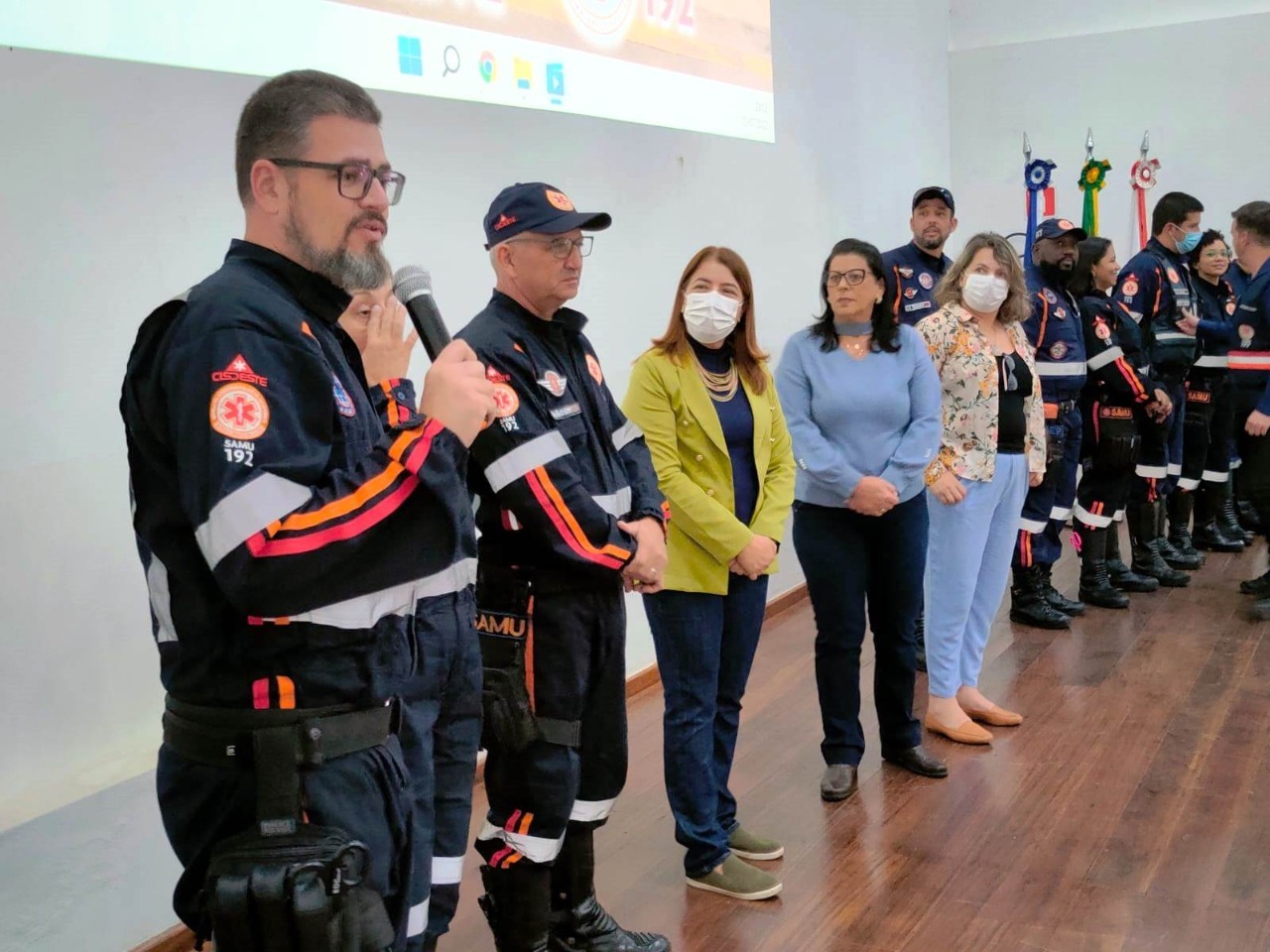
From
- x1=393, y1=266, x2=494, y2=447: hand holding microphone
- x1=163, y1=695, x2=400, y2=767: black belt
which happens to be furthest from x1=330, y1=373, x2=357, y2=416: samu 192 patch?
x1=163, y1=695, x2=400, y2=767: black belt

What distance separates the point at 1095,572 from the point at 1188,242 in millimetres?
1828

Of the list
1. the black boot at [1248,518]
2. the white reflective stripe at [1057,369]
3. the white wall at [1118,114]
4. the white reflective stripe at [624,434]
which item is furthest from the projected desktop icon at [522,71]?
the white wall at [1118,114]

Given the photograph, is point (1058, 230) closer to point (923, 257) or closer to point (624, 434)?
point (923, 257)

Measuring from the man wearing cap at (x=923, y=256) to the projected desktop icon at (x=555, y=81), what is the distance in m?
2.00

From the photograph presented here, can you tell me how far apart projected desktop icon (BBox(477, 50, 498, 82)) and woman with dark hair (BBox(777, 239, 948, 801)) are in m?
0.99

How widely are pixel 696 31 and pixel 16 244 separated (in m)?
2.49

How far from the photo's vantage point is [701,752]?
2.74 m

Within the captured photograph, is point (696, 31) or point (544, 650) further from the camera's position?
point (696, 31)

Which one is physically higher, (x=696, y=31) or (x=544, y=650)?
(x=696, y=31)

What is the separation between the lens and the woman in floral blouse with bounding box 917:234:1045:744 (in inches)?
142

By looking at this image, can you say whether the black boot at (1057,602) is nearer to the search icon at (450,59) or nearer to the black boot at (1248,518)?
the black boot at (1248,518)

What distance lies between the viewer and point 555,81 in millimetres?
3348

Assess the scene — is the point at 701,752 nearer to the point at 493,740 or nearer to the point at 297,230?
the point at 493,740

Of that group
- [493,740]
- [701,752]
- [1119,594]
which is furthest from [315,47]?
[1119,594]
